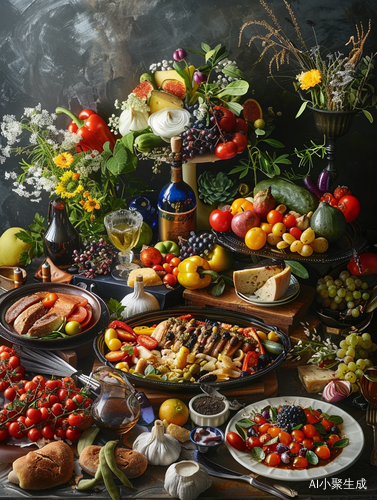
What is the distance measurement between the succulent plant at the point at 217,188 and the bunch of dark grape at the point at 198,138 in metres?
0.27

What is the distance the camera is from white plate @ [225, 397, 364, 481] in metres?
1.97

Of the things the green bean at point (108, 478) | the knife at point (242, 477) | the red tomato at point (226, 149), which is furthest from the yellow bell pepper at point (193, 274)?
the green bean at point (108, 478)

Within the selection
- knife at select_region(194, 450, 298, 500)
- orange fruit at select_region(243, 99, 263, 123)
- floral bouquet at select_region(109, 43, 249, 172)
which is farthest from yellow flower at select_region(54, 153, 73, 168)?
knife at select_region(194, 450, 298, 500)

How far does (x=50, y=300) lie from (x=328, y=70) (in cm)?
165

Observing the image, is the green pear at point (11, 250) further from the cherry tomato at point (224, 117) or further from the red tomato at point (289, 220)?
the red tomato at point (289, 220)

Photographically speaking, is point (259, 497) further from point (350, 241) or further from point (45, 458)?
point (350, 241)

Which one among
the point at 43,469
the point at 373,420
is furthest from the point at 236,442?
the point at 43,469

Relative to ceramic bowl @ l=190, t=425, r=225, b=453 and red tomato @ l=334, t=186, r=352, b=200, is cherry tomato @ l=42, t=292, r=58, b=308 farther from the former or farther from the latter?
red tomato @ l=334, t=186, r=352, b=200

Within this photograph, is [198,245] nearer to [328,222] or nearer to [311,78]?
[328,222]

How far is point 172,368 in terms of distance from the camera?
2.45 metres

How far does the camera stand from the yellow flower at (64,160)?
10.1 ft

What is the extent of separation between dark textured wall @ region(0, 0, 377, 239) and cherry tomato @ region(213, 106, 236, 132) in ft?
0.94

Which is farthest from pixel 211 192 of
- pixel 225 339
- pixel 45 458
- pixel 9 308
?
pixel 45 458

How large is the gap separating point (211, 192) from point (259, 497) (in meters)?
1.76
